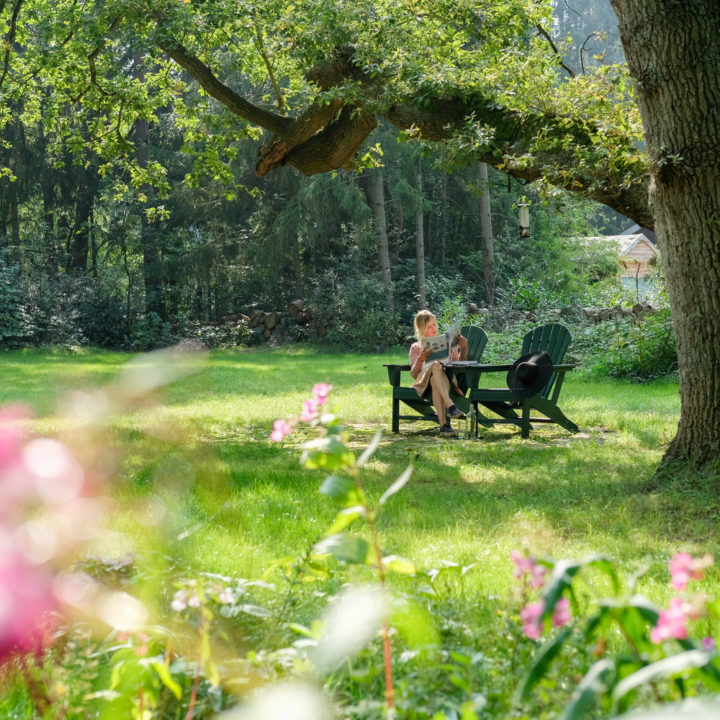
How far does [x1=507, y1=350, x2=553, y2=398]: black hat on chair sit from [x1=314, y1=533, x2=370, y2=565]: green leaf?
7207 mm

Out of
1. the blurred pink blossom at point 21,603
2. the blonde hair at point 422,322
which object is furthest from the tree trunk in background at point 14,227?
the blurred pink blossom at point 21,603

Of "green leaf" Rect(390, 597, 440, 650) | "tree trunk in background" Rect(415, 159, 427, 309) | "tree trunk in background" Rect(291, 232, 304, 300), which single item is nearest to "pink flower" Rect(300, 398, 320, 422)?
"green leaf" Rect(390, 597, 440, 650)

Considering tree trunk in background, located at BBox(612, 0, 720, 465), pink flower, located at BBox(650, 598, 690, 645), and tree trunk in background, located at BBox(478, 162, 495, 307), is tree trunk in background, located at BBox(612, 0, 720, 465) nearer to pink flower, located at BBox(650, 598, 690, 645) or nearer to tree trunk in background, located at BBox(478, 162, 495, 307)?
pink flower, located at BBox(650, 598, 690, 645)

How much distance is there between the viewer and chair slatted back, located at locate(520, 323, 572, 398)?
905 cm

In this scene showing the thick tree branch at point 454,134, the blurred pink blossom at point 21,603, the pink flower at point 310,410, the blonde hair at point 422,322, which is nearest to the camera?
the pink flower at point 310,410

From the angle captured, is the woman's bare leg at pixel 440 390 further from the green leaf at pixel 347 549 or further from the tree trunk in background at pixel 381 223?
the tree trunk in background at pixel 381 223

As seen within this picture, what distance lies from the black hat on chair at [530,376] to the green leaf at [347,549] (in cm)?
721

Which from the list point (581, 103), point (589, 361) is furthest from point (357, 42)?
point (589, 361)

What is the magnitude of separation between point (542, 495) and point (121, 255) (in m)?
25.0

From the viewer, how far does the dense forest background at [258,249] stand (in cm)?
2422

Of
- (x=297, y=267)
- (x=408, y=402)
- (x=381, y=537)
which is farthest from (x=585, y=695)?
(x=297, y=267)

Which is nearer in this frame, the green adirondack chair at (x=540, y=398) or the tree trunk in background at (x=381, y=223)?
the green adirondack chair at (x=540, y=398)

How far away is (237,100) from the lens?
9.67 meters

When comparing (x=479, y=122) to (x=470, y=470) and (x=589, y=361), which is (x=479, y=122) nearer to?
(x=470, y=470)
